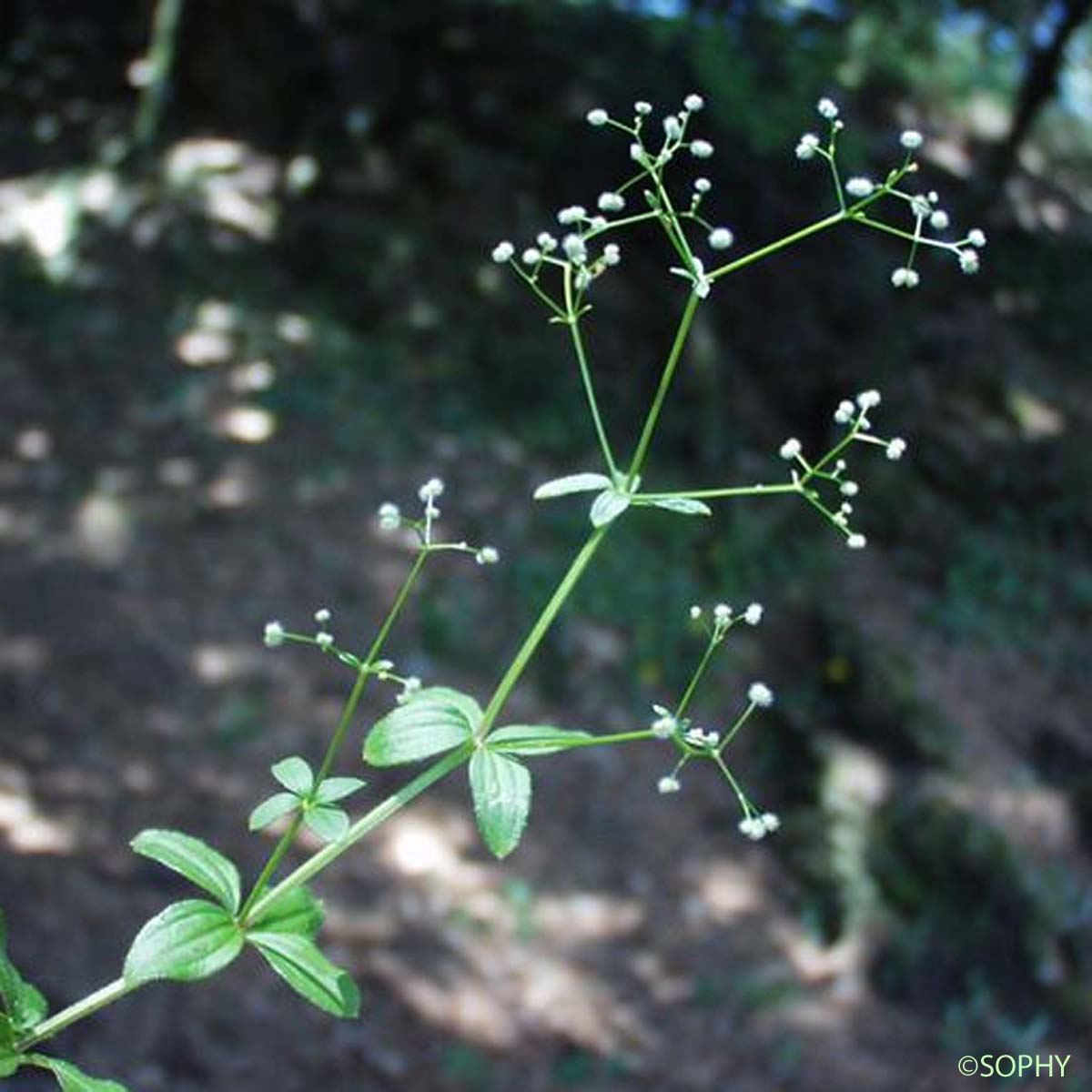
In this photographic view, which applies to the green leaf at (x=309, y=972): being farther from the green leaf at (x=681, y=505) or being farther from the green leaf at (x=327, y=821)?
the green leaf at (x=681, y=505)

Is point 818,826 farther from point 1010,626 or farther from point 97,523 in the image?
point 97,523

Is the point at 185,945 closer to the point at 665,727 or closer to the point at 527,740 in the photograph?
the point at 527,740

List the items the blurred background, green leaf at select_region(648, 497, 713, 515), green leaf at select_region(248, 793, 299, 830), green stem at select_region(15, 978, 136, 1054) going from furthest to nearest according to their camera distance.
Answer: the blurred background
green leaf at select_region(248, 793, 299, 830)
green leaf at select_region(648, 497, 713, 515)
green stem at select_region(15, 978, 136, 1054)

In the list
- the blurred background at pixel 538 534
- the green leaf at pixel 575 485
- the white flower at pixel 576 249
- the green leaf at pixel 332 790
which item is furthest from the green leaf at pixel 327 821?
the blurred background at pixel 538 534

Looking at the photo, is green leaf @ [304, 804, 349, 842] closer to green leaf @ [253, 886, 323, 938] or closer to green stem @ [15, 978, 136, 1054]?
green leaf @ [253, 886, 323, 938]

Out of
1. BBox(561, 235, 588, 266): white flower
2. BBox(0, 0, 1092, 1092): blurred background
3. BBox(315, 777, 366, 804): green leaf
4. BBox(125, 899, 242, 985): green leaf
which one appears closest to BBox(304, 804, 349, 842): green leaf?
BBox(315, 777, 366, 804): green leaf

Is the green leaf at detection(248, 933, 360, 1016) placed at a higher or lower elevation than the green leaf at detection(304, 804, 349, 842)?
lower

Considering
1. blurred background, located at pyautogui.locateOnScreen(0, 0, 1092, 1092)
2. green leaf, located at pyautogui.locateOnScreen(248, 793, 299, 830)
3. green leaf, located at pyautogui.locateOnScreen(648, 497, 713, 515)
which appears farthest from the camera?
blurred background, located at pyautogui.locateOnScreen(0, 0, 1092, 1092)
